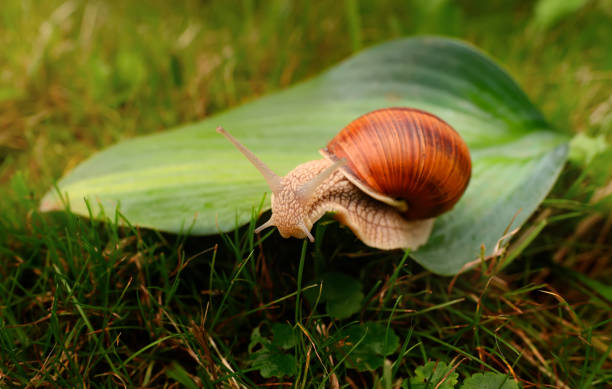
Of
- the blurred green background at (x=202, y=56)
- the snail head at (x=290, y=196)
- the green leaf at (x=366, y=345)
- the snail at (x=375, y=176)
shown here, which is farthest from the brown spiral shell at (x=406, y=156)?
the blurred green background at (x=202, y=56)

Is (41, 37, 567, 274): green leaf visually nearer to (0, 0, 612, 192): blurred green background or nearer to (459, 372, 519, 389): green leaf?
(459, 372, 519, 389): green leaf

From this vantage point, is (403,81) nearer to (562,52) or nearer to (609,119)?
(609,119)

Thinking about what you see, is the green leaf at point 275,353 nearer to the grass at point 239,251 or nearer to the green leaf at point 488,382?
the grass at point 239,251

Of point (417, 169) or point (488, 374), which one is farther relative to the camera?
point (417, 169)

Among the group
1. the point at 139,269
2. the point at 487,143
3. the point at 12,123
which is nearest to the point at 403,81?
the point at 487,143

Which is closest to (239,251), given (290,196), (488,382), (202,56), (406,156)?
(290,196)

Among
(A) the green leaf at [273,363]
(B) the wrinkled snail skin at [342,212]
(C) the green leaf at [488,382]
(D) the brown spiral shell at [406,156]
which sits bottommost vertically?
(C) the green leaf at [488,382]

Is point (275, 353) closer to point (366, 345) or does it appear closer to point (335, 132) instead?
point (366, 345)
